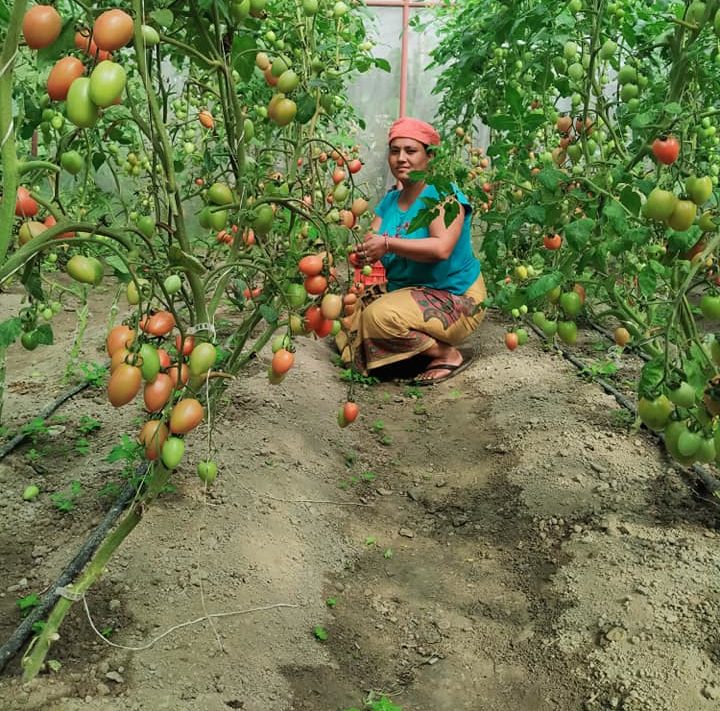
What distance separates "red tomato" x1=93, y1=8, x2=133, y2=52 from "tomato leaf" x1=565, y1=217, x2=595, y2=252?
856mm

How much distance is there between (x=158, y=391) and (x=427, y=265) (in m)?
2.50

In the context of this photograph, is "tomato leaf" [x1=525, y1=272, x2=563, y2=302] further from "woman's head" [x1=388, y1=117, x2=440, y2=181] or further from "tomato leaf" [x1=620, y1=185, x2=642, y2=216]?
"woman's head" [x1=388, y1=117, x2=440, y2=181]

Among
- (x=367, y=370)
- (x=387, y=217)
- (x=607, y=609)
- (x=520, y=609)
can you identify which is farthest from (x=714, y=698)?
(x=387, y=217)

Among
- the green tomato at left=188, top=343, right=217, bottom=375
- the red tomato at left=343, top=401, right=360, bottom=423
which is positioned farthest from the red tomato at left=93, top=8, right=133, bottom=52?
the red tomato at left=343, top=401, right=360, bottom=423

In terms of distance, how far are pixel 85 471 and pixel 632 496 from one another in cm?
147

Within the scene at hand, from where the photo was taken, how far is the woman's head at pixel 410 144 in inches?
134

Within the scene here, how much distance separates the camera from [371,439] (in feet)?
9.54

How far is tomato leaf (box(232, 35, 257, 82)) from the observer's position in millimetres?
1587

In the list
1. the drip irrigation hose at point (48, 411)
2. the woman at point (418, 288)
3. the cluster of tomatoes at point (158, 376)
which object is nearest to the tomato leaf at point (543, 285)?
the cluster of tomatoes at point (158, 376)

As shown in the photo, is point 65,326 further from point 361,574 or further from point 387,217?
point 361,574

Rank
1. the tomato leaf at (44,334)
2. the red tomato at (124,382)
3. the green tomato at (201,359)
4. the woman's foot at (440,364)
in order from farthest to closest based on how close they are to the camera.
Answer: the woman's foot at (440,364), the tomato leaf at (44,334), the green tomato at (201,359), the red tomato at (124,382)

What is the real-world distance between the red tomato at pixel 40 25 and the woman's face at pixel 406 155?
98.3 inches

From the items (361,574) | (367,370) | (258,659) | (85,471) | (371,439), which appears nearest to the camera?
(258,659)

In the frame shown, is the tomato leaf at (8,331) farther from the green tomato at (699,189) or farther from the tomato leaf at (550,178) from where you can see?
the green tomato at (699,189)
